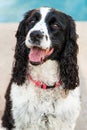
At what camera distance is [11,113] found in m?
7.27

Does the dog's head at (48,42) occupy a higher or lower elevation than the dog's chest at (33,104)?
higher

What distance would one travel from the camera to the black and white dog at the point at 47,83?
695cm

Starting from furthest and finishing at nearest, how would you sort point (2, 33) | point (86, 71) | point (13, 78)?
point (2, 33) → point (86, 71) → point (13, 78)

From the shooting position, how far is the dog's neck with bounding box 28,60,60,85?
22.9ft

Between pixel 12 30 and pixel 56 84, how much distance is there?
485cm

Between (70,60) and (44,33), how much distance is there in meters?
0.64

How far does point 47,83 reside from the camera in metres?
7.09

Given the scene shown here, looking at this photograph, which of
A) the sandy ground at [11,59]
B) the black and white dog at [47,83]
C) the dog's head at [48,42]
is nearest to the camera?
the dog's head at [48,42]

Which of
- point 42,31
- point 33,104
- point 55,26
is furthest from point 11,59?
→ point 42,31

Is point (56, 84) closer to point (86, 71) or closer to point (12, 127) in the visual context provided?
point (12, 127)

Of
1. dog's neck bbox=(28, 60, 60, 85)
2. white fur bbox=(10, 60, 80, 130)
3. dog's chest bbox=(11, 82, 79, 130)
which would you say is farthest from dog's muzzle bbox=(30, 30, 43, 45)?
dog's chest bbox=(11, 82, 79, 130)

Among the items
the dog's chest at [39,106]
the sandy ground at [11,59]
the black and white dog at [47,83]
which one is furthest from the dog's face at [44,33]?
the sandy ground at [11,59]

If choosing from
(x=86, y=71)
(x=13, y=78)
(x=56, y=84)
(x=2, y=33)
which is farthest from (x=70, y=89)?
(x=2, y=33)

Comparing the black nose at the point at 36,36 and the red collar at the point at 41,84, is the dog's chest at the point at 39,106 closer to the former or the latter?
the red collar at the point at 41,84
